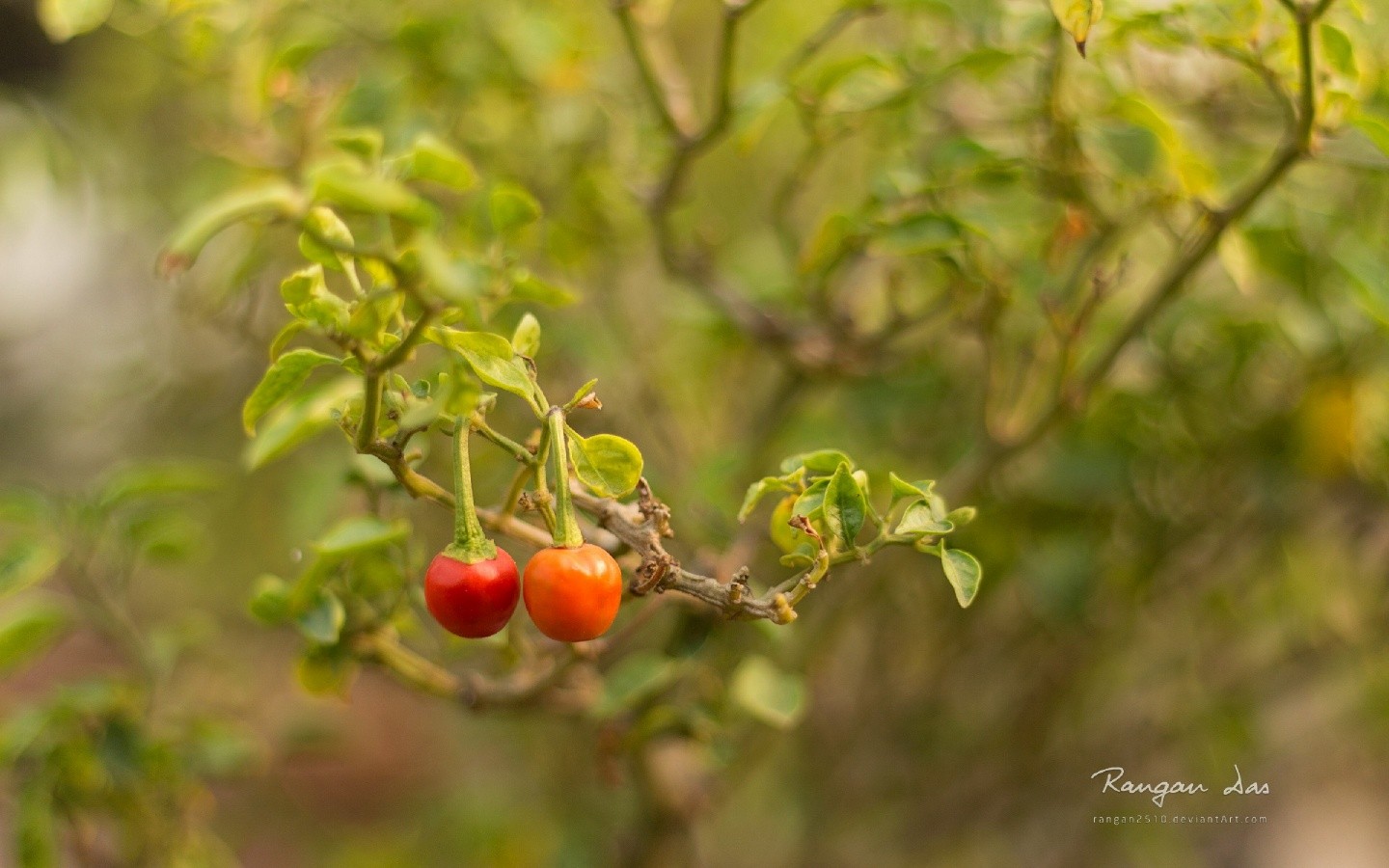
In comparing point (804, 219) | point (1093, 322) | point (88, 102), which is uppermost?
point (1093, 322)

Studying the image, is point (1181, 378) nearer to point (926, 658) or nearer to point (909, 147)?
point (909, 147)

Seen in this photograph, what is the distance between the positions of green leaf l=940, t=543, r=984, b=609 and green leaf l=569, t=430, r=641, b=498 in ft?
0.41

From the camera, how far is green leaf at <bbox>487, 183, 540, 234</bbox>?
45 centimetres

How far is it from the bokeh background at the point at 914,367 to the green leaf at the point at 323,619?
189mm

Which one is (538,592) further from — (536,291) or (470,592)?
(536,291)

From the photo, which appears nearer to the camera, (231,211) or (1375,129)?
(231,211)

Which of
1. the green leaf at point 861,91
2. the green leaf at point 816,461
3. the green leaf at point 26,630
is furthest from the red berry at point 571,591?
the green leaf at point 26,630

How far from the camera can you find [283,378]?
0.43 metres

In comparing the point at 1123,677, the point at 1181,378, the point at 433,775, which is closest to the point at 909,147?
the point at 1181,378

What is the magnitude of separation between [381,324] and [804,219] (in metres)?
1.04

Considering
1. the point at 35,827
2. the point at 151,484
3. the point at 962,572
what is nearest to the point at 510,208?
the point at 962,572

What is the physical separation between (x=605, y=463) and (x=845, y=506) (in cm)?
10

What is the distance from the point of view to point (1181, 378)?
0.79 m

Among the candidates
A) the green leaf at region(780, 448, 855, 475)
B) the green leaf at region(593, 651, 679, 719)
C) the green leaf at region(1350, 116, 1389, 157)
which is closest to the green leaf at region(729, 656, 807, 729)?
the green leaf at region(593, 651, 679, 719)
